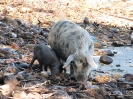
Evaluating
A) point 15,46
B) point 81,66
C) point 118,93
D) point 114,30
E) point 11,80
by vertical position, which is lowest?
point 114,30

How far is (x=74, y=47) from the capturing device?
251 inches

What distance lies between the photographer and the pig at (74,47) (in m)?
5.75

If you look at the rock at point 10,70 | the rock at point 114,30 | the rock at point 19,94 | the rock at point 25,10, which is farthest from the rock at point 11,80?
the rock at point 25,10

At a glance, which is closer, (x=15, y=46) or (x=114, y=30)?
(x=15, y=46)

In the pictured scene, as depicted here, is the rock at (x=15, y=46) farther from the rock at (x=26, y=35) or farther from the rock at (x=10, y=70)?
the rock at (x=10, y=70)

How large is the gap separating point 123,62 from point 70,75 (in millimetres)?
2561

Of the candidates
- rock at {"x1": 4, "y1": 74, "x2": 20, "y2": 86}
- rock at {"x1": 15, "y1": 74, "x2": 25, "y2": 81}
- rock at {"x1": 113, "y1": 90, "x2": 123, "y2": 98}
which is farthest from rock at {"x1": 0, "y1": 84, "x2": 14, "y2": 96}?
rock at {"x1": 113, "y1": 90, "x2": 123, "y2": 98}

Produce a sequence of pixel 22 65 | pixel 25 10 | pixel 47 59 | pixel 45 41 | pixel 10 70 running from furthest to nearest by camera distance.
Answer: pixel 25 10
pixel 45 41
pixel 22 65
pixel 47 59
pixel 10 70

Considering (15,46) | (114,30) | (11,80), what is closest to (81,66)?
(11,80)

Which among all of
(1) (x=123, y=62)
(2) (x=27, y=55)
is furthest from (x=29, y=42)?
(1) (x=123, y=62)

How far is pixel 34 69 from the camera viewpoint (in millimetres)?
6305

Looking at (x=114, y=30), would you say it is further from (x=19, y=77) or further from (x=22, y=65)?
(x=19, y=77)

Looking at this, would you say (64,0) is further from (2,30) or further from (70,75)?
(70,75)

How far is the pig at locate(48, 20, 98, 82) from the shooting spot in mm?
5746
